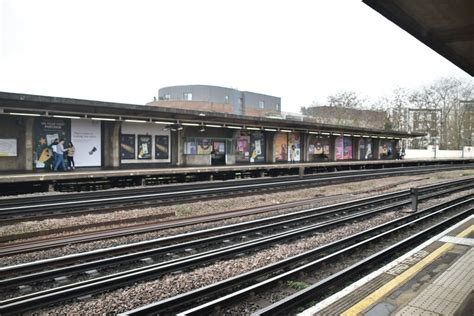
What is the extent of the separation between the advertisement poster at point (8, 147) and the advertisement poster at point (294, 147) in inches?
838

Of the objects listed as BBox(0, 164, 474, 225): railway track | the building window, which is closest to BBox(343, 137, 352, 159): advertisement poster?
BBox(0, 164, 474, 225): railway track

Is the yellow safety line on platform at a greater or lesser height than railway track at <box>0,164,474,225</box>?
lesser

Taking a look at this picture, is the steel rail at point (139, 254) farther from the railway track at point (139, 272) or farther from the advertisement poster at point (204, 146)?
the advertisement poster at point (204, 146)

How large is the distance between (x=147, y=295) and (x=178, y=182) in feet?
53.2

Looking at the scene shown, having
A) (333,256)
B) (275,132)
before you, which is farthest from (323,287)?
(275,132)

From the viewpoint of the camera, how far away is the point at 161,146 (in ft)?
75.4

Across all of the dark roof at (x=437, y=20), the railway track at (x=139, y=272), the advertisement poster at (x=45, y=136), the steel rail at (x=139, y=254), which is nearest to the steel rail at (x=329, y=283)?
the railway track at (x=139, y=272)

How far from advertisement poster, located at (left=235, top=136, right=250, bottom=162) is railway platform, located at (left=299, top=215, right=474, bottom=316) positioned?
21.3 metres

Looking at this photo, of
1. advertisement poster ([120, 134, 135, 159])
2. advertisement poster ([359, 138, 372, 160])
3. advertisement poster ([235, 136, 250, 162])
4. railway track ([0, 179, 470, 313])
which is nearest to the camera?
railway track ([0, 179, 470, 313])

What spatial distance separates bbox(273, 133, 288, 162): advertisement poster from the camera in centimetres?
3017

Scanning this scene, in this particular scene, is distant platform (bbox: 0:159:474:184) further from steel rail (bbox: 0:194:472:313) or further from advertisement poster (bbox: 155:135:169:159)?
steel rail (bbox: 0:194:472:313)

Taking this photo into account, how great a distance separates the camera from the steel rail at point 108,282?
15.8ft

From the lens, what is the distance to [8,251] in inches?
286

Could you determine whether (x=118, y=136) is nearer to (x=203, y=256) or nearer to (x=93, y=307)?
(x=203, y=256)
